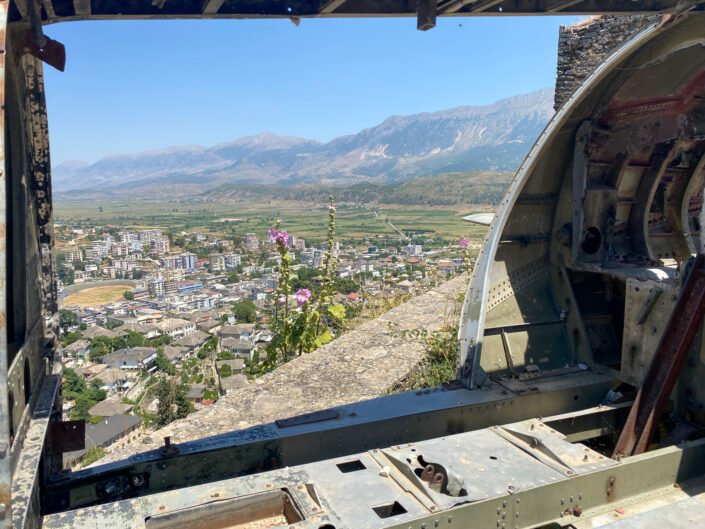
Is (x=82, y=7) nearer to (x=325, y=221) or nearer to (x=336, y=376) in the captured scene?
(x=336, y=376)

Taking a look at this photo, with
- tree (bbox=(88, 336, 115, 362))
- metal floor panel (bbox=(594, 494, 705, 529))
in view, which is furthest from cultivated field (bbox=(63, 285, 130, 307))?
metal floor panel (bbox=(594, 494, 705, 529))

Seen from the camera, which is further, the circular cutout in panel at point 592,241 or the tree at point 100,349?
the tree at point 100,349

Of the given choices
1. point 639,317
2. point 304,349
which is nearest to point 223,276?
point 304,349

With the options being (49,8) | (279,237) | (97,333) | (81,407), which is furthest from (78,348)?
(49,8)

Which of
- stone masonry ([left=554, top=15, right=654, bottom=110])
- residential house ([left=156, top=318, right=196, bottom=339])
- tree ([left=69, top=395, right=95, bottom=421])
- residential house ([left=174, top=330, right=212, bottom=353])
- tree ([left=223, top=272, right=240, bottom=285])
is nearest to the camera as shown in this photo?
stone masonry ([left=554, top=15, right=654, bottom=110])

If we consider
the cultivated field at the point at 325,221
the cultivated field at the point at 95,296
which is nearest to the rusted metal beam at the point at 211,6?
the cultivated field at the point at 95,296

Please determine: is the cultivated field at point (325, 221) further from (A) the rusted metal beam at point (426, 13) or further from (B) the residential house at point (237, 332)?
(A) the rusted metal beam at point (426, 13)

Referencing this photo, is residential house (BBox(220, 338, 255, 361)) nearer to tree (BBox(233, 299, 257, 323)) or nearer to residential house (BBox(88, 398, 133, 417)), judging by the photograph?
residential house (BBox(88, 398, 133, 417))
